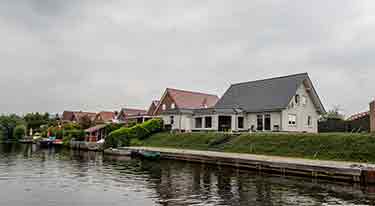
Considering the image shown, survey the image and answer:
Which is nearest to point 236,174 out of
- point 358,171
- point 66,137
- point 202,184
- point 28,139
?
point 202,184

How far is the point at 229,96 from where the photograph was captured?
4441cm

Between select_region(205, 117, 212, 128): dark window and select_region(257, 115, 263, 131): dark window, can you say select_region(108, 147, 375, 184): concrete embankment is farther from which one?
select_region(205, 117, 212, 128): dark window

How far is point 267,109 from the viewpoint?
36656mm

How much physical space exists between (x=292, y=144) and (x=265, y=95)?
12752mm

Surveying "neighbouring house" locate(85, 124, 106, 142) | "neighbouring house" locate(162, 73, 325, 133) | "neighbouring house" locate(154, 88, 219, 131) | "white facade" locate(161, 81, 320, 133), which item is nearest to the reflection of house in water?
"white facade" locate(161, 81, 320, 133)

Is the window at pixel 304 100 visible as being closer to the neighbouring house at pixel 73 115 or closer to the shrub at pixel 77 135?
the shrub at pixel 77 135

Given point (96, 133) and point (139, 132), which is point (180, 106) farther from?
point (96, 133)

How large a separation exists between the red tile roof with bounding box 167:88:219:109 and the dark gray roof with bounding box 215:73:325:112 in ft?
25.3

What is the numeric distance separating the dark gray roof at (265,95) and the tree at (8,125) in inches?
2659

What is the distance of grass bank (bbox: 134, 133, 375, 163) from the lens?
22.8 m

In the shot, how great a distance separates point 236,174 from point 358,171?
278 inches

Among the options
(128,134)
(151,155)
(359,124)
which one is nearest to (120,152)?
(151,155)

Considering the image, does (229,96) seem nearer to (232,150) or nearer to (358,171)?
(232,150)

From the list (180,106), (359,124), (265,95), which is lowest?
(359,124)
